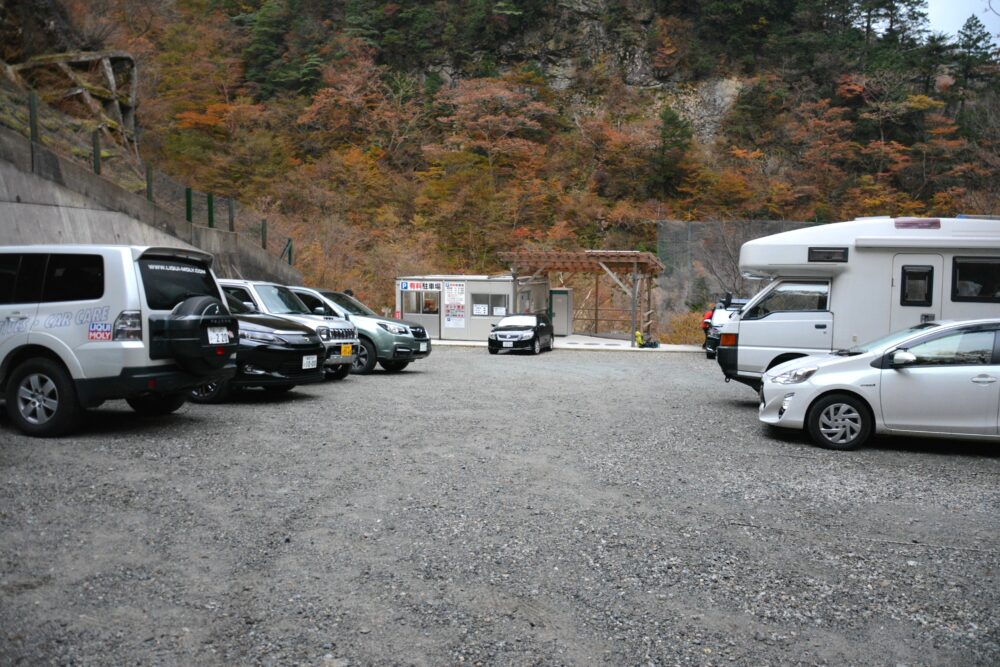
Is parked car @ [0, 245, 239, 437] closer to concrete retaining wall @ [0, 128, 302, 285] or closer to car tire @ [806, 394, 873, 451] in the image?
car tire @ [806, 394, 873, 451]

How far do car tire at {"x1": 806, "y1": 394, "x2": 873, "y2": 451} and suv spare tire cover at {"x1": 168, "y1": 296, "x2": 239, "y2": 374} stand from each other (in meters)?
6.64

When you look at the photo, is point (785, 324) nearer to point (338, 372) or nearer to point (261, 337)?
point (261, 337)

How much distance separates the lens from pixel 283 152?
1852 inches

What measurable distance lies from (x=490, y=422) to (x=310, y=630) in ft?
20.2

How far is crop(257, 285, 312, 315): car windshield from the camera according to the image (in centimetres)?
1298

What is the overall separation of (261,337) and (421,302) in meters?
19.4

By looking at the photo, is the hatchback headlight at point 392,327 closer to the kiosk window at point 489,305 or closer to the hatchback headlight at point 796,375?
the hatchback headlight at point 796,375

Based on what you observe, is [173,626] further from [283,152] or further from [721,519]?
[283,152]

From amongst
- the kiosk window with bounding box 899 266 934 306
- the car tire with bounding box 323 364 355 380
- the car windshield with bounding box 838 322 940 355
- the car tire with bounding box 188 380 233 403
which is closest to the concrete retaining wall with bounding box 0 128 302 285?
the car tire with bounding box 323 364 355 380

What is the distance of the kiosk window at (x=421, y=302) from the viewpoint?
29.7 m

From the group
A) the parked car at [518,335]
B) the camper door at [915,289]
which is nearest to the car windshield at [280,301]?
the camper door at [915,289]

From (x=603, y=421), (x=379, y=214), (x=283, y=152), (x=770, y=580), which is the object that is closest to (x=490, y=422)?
(x=603, y=421)

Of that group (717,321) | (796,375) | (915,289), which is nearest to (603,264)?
(717,321)

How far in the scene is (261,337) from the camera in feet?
34.8
